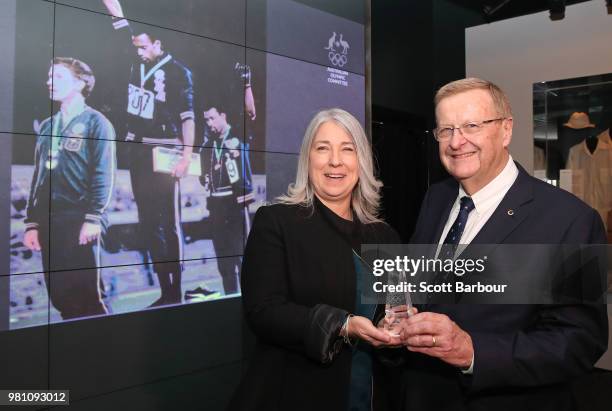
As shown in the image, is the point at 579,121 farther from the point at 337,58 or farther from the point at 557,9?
the point at 337,58

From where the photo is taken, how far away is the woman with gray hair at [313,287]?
1649 millimetres

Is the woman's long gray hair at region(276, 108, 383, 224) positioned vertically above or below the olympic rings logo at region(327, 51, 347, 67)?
below

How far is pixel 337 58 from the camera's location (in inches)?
181

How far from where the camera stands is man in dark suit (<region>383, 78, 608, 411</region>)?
130 cm

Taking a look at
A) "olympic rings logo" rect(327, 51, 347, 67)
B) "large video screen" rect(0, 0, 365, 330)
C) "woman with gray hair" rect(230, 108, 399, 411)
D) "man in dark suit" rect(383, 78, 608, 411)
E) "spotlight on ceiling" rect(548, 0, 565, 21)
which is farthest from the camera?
"spotlight on ceiling" rect(548, 0, 565, 21)

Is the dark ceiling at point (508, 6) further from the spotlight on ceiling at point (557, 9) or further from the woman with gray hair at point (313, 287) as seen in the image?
the woman with gray hair at point (313, 287)

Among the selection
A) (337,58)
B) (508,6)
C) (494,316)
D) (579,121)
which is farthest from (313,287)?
(508,6)

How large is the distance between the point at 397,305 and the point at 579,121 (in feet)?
14.6

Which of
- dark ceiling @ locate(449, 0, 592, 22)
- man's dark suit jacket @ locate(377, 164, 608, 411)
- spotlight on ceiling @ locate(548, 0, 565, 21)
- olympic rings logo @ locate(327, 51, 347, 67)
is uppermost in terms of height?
dark ceiling @ locate(449, 0, 592, 22)

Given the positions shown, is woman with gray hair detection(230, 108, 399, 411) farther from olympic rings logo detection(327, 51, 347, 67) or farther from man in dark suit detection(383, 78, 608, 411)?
olympic rings logo detection(327, 51, 347, 67)

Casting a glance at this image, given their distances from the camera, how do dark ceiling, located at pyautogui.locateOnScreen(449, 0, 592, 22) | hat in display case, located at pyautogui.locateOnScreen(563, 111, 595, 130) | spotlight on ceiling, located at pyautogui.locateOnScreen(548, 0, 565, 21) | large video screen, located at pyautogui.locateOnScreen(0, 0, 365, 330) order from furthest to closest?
dark ceiling, located at pyautogui.locateOnScreen(449, 0, 592, 22) → hat in display case, located at pyautogui.locateOnScreen(563, 111, 595, 130) → spotlight on ceiling, located at pyautogui.locateOnScreen(548, 0, 565, 21) → large video screen, located at pyautogui.locateOnScreen(0, 0, 365, 330)

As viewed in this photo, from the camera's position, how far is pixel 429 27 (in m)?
6.21

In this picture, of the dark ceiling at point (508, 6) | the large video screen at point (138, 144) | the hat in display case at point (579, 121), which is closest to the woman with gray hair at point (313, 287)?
the large video screen at point (138, 144)

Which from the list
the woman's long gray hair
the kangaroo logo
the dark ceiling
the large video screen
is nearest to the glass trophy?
the woman's long gray hair
